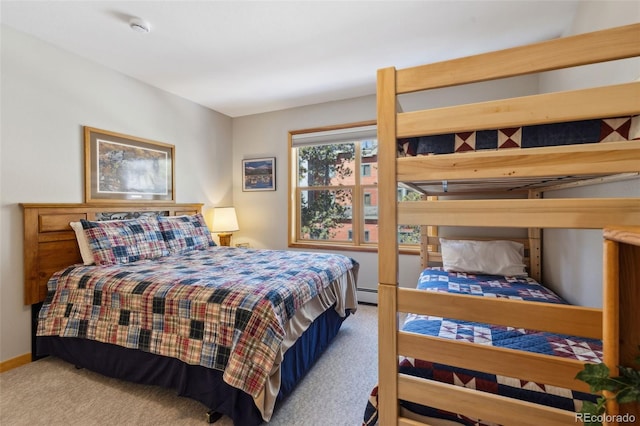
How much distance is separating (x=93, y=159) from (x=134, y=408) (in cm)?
217

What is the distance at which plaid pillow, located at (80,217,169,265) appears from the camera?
2.27 m

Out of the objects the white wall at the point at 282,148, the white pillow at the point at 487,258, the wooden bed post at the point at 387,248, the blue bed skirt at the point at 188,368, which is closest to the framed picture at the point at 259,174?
the white wall at the point at 282,148

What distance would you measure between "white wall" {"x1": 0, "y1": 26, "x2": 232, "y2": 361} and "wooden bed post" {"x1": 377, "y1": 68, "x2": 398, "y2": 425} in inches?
109

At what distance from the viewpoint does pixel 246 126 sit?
421cm

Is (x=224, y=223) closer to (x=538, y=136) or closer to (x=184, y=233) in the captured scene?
(x=184, y=233)

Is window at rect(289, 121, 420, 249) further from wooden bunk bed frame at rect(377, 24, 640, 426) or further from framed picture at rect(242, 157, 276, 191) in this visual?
wooden bunk bed frame at rect(377, 24, 640, 426)

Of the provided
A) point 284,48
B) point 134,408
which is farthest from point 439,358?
point 284,48

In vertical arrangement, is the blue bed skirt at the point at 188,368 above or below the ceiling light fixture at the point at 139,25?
below

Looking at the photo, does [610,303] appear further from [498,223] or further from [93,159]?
[93,159]

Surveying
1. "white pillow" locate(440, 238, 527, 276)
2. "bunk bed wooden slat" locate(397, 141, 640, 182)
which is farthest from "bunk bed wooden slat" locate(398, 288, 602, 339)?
"white pillow" locate(440, 238, 527, 276)

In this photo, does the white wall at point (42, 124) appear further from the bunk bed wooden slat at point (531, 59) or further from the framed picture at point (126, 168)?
the bunk bed wooden slat at point (531, 59)

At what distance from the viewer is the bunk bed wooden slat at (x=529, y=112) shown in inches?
30.8

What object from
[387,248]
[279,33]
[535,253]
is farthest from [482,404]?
[279,33]

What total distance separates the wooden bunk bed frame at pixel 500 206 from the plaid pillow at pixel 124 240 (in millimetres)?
2283
